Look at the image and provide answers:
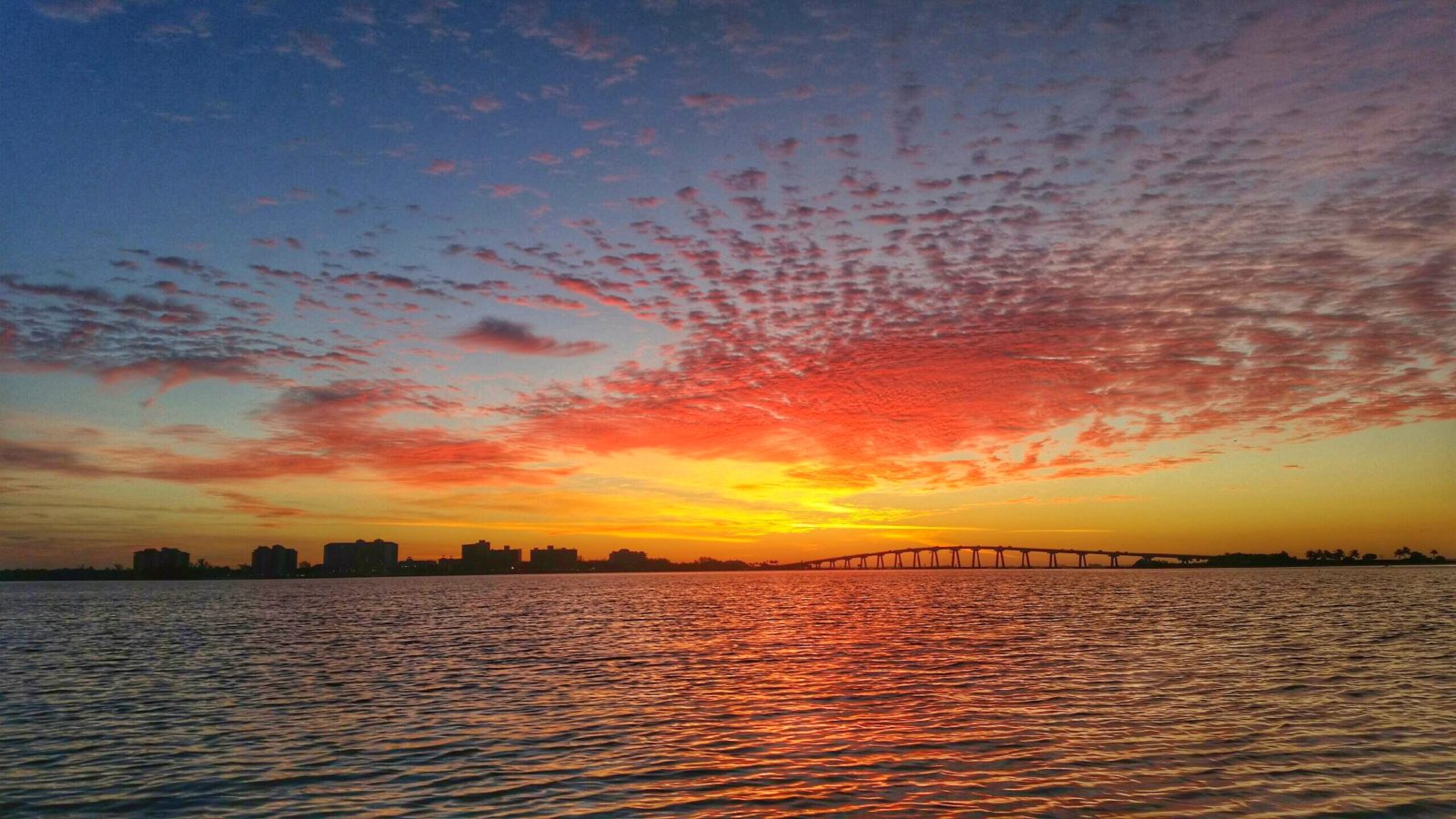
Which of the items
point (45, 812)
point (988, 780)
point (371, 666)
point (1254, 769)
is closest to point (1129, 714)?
point (1254, 769)

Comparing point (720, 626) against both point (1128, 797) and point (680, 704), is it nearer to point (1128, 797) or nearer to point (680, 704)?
point (680, 704)

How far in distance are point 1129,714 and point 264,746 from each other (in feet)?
93.3

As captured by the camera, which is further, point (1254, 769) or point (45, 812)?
point (1254, 769)

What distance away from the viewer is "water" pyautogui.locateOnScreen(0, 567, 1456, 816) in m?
22.5

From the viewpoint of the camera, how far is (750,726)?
31266mm

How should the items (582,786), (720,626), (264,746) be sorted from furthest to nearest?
1. (720,626)
2. (264,746)
3. (582,786)

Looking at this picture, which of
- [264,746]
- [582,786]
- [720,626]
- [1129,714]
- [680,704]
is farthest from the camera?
[720,626]

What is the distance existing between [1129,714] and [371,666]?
39.2 metres

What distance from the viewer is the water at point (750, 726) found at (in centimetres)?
2245

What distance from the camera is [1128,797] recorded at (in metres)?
21.7

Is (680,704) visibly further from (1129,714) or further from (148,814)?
(148,814)

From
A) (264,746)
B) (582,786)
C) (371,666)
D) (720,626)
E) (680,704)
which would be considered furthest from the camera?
(720,626)

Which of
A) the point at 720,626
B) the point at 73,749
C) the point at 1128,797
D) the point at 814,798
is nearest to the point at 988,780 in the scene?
the point at 1128,797

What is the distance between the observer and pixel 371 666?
51.9 meters
